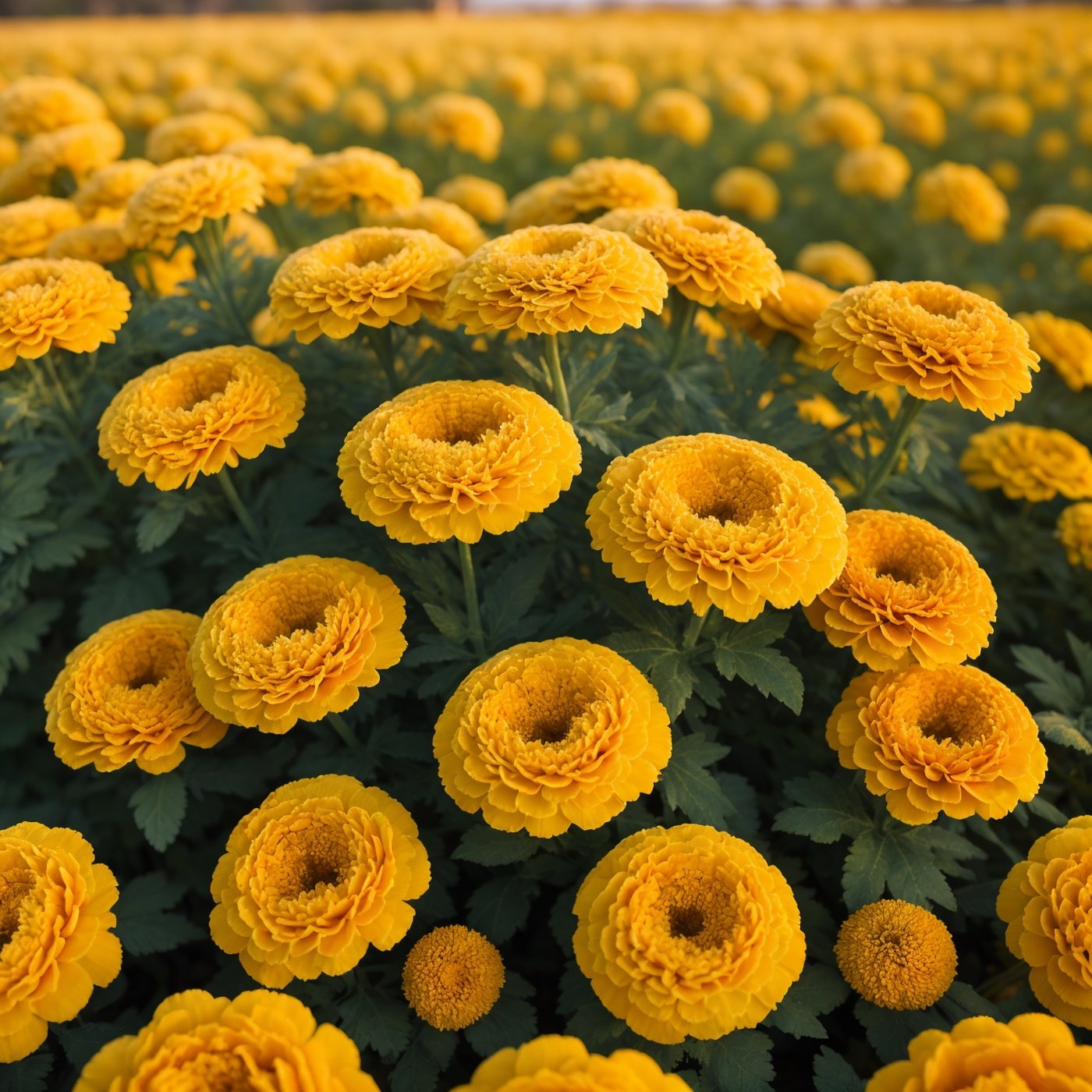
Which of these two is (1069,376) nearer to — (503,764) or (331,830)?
(503,764)

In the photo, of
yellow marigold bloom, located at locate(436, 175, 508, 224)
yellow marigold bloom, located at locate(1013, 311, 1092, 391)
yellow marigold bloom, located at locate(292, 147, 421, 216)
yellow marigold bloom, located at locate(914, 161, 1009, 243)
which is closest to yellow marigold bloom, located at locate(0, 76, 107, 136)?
yellow marigold bloom, located at locate(292, 147, 421, 216)

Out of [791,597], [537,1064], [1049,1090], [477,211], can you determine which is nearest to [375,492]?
[791,597]

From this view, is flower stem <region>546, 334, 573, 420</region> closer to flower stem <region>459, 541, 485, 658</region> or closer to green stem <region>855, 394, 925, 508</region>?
flower stem <region>459, 541, 485, 658</region>

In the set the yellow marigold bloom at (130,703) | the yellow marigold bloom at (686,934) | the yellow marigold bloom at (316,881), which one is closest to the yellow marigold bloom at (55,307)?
the yellow marigold bloom at (130,703)

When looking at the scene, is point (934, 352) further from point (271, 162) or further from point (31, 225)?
point (31, 225)

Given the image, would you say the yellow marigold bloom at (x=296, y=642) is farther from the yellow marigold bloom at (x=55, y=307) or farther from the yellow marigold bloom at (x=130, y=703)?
the yellow marigold bloom at (x=55, y=307)
